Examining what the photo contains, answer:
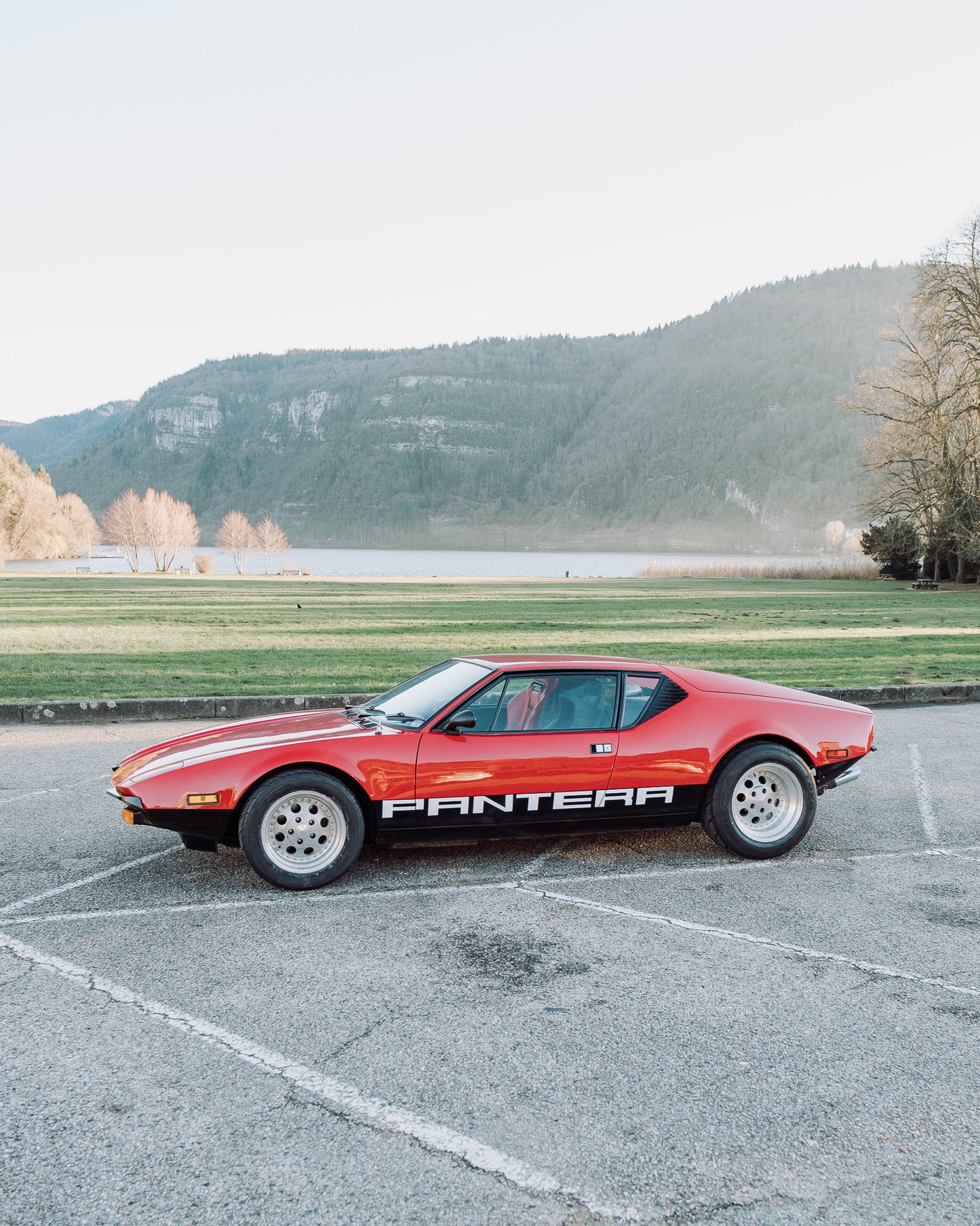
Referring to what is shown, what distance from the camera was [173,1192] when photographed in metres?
2.65

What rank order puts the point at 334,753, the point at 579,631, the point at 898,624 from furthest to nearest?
1. the point at 898,624
2. the point at 579,631
3. the point at 334,753

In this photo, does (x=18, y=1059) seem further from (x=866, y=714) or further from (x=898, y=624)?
(x=898, y=624)

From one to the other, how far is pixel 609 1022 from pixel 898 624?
22327 mm

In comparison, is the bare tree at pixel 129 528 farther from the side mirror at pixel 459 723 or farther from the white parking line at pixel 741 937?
the white parking line at pixel 741 937

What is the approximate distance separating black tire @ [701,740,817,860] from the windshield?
163 centimetres

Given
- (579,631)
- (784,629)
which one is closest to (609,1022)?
(579,631)

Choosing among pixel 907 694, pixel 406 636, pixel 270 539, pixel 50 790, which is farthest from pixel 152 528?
pixel 50 790

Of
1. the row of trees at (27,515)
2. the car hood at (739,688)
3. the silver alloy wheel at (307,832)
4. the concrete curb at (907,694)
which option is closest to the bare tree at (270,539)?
the row of trees at (27,515)

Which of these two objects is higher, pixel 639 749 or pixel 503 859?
pixel 639 749

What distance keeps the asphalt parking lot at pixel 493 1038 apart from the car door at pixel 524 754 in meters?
0.44

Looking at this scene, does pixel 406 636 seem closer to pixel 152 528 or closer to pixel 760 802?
pixel 760 802

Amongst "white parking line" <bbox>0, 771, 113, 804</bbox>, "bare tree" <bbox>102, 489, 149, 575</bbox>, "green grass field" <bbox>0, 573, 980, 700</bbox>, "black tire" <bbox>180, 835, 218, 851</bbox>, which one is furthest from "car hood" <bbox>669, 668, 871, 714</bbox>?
"bare tree" <bbox>102, 489, 149, 575</bbox>

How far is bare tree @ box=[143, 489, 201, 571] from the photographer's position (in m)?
100

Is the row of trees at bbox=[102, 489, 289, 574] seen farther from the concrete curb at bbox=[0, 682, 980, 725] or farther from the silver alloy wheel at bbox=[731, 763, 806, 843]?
the silver alloy wheel at bbox=[731, 763, 806, 843]
